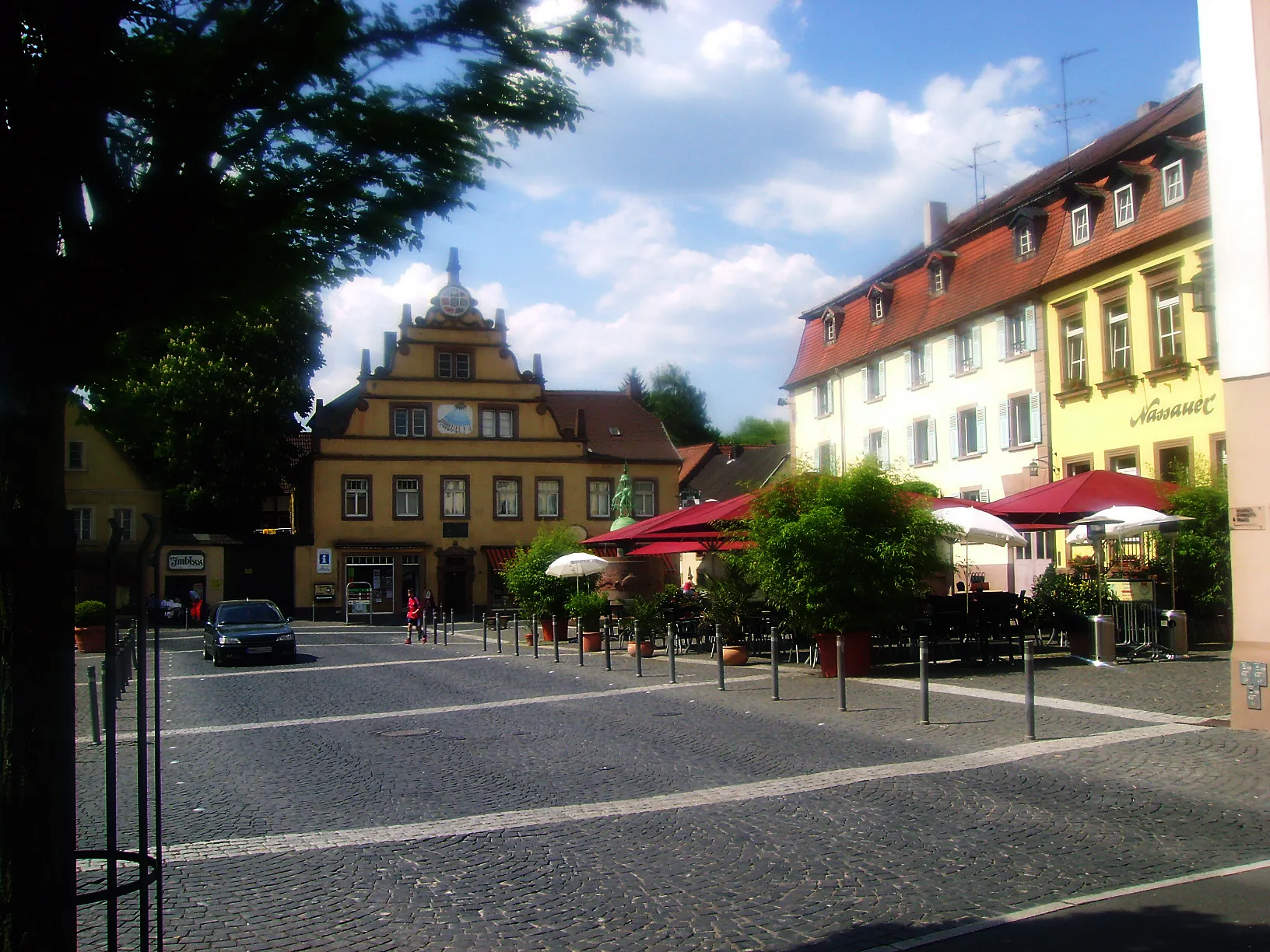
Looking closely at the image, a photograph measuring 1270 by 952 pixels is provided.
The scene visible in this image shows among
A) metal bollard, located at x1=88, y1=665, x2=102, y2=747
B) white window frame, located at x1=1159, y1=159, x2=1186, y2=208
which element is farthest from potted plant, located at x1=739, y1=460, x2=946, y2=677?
white window frame, located at x1=1159, y1=159, x2=1186, y2=208

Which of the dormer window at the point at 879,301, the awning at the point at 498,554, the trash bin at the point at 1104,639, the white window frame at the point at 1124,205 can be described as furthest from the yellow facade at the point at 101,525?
the awning at the point at 498,554

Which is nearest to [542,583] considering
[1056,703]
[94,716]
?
[1056,703]

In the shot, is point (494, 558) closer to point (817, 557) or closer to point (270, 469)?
point (270, 469)

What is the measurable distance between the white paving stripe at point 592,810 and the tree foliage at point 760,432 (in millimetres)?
87042

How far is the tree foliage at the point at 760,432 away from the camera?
326 feet

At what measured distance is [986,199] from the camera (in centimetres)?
4097

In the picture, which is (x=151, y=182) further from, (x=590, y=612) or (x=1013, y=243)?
(x=1013, y=243)

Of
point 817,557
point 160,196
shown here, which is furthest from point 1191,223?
point 160,196

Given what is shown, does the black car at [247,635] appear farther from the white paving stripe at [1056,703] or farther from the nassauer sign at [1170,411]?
the nassauer sign at [1170,411]

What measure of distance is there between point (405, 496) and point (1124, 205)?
32840mm

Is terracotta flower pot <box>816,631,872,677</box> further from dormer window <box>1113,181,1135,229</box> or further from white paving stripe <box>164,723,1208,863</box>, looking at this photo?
dormer window <box>1113,181,1135,229</box>

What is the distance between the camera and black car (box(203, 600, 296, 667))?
83.3 feet

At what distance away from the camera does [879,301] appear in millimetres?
39250

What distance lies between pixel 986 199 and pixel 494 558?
2511cm
